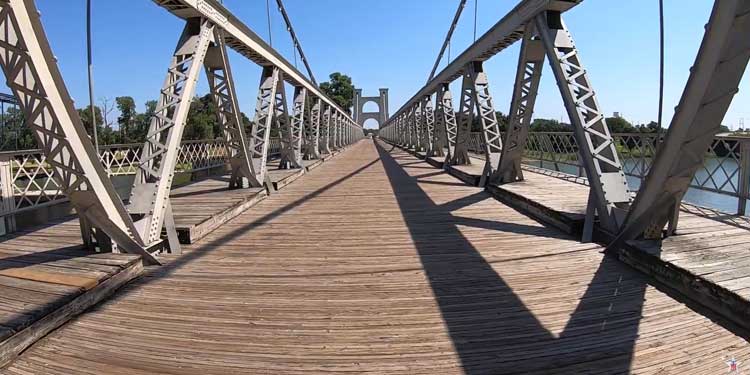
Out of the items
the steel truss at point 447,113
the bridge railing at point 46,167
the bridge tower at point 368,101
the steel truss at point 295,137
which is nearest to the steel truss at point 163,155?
the bridge railing at point 46,167

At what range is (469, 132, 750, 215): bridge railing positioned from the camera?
468 cm

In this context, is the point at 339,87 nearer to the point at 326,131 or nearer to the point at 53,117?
the point at 326,131

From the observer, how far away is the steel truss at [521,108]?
568cm

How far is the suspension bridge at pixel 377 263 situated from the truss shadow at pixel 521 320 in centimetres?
1

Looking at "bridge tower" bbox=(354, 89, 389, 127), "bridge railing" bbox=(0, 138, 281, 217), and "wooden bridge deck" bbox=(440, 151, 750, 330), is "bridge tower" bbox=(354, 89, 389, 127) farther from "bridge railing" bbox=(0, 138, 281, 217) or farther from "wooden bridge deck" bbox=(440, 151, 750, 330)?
"wooden bridge deck" bbox=(440, 151, 750, 330)

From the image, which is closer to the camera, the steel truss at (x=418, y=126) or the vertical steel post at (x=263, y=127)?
the vertical steel post at (x=263, y=127)

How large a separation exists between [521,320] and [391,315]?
741 millimetres

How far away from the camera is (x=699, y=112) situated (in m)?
2.65

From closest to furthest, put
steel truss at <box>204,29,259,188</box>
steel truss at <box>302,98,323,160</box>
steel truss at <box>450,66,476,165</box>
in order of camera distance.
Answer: steel truss at <box>204,29,259,188</box>
steel truss at <box>450,66,476,165</box>
steel truss at <box>302,98,323,160</box>

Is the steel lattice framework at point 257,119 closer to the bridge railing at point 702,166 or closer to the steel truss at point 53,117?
the steel truss at point 53,117

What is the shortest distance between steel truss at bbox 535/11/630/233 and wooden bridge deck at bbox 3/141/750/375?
1.34 feet

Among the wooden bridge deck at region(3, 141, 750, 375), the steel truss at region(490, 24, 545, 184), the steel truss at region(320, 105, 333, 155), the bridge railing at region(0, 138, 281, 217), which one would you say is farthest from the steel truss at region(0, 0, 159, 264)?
the steel truss at region(320, 105, 333, 155)

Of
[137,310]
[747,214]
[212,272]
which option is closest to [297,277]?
[212,272]

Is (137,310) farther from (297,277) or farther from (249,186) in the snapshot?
(249,186)
